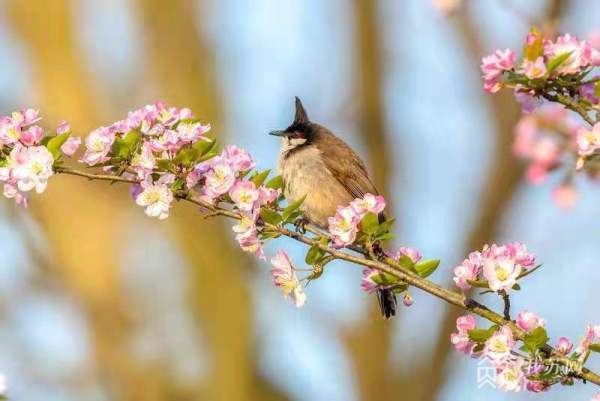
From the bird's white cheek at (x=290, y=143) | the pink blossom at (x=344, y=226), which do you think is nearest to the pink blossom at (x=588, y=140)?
the pink blossom at (x=344, y=226)

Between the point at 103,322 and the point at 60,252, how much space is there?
746mm

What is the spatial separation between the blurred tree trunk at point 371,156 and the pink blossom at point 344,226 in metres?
4.64

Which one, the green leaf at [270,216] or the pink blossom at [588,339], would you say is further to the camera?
the green leaf at [270,216]

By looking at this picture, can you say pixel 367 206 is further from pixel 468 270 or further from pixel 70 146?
pixel 70 146

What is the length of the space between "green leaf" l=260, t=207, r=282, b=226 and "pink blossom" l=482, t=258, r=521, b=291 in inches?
25.4

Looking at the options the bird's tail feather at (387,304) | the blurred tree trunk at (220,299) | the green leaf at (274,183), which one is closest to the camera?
the green leaf at (274,183)

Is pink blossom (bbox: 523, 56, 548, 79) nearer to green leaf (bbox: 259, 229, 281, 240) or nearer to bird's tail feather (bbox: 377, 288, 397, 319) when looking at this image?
green leaf (bbox: 259, 229, 281, 240)

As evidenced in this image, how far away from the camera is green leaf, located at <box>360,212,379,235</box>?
2.84 m

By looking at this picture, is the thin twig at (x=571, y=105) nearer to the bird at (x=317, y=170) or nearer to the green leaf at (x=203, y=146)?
the green leaf at (x=203, y=146)

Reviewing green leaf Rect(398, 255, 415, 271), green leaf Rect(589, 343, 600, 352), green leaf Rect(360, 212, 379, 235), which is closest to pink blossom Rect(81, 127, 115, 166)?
green leaf Rect(360, 212, 379, 235)

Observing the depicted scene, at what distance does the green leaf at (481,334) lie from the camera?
2.60 metres

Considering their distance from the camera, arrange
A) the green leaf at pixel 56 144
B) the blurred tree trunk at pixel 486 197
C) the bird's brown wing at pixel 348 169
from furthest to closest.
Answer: the blurred tree trunk at pixel 486 197
the bird's brown wing at pixel 348 169
the green leaf at pixel 56 144

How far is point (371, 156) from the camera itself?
7.62 m

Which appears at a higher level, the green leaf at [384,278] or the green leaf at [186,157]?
the green leaf at [186,157]
